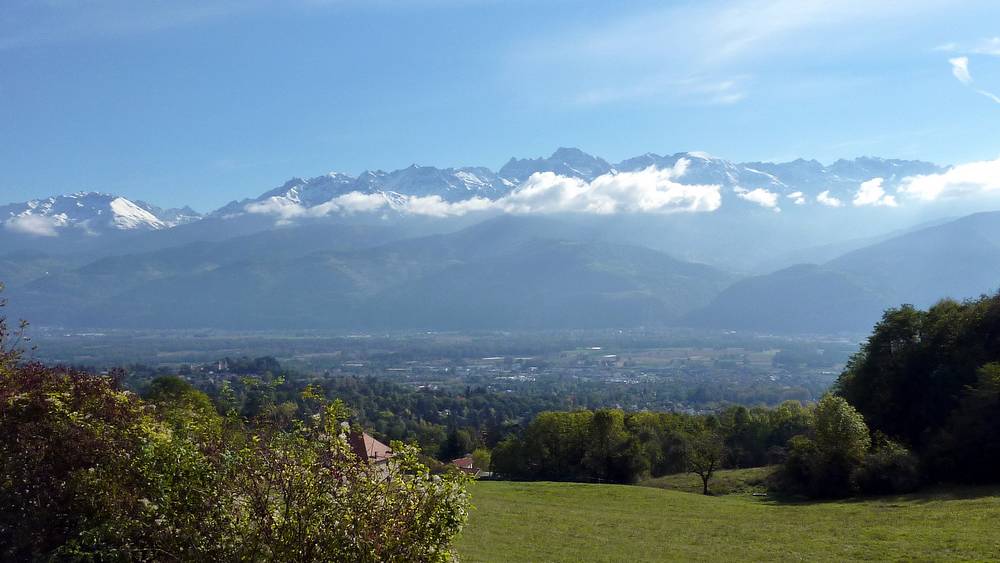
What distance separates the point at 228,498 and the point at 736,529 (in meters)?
18.2

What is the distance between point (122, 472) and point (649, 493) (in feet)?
91.1

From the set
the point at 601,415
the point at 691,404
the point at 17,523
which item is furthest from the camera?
the point at 691,404

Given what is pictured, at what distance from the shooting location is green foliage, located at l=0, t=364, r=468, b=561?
770cm

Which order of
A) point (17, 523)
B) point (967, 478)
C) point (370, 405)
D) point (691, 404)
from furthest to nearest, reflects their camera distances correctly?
point (691, 404), point (370, 405), point (967, 478), point (17, 523)

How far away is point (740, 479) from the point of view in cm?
3847

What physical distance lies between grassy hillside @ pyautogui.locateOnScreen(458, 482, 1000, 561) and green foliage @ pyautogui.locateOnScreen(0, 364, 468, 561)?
1071 cm

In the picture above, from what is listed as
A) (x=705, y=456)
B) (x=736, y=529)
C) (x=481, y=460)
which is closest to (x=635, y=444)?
(x=705, y=456)

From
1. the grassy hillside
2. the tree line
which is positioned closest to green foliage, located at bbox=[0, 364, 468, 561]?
the tree line

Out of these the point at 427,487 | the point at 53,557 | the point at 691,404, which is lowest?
the point at 691,404

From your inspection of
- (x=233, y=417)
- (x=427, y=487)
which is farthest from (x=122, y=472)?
(x=427, y=487)

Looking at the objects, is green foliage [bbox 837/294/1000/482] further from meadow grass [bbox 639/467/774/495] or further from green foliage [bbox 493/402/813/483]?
meadow grass [bbox 639/467/774/495]

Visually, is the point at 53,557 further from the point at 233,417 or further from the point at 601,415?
the point at 601,415

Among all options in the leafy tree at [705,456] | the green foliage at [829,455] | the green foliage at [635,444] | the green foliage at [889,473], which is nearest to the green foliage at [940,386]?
the green foliage at [889,473]

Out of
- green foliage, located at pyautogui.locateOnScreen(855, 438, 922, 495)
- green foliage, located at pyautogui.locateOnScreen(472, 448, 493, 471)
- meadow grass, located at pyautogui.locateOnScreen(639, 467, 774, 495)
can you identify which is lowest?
green foliage, located at pyautogui.locateOnScreen(472, 448, 493, 471)
